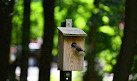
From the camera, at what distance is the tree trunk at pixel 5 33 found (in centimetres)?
1108

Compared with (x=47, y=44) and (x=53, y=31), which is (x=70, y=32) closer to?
(x=47, y=44)

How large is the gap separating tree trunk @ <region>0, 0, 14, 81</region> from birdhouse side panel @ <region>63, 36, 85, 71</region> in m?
4.17

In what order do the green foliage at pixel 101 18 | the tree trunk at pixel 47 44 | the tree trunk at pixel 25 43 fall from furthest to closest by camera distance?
1. the green foliage at pixel 101 18
2. the tree trunk at pixel 25 43
3. the tree trunk at pixel 47 44

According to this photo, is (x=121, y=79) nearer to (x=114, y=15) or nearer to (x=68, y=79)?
(x=68, y=79)

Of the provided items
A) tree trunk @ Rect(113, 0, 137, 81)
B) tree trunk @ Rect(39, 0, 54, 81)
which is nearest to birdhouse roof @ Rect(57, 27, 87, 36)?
tree trunk @ Rect(113, 0, 137, 81)

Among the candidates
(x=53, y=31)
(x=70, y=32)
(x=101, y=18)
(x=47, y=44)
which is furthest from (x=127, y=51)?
(x=101, y=18)

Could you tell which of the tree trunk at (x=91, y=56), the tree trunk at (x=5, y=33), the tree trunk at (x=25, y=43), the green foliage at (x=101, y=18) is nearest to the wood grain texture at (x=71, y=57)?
the tree trunk at (x=25, y=43)

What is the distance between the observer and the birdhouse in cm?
679

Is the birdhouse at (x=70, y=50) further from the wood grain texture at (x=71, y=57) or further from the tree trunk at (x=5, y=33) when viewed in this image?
the tree trunk at (x=5, y=33)

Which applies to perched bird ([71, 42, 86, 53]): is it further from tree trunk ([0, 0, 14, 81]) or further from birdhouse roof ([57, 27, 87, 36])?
tree trunk ([0, 0, 14, 81])

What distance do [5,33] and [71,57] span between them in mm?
5178

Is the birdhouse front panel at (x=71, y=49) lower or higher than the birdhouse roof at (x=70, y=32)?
lower

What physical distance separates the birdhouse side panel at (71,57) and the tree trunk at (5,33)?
4169 mm

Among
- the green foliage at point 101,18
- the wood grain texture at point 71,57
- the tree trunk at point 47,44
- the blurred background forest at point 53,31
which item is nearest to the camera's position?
the wood grain texture at point 71,57
